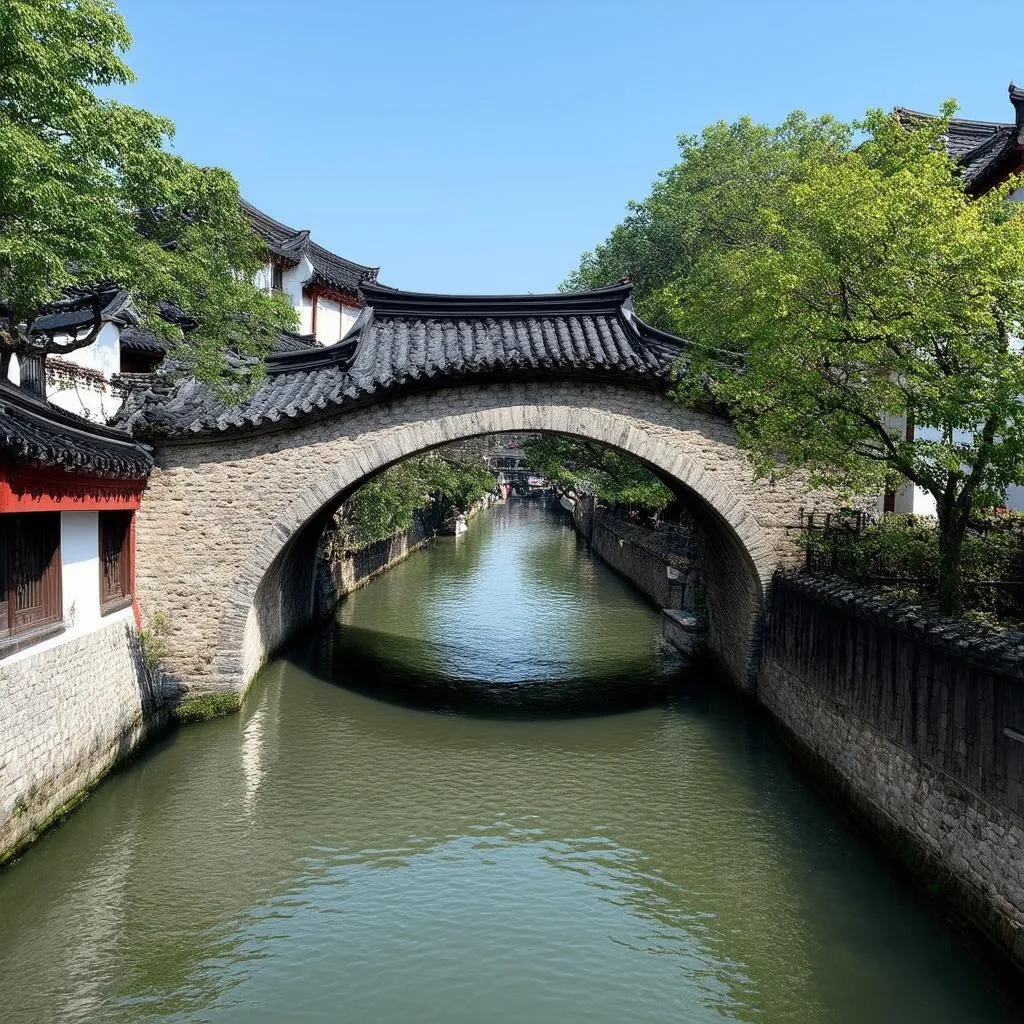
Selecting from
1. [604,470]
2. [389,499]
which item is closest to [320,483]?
[389,499]

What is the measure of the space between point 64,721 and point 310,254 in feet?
96.4

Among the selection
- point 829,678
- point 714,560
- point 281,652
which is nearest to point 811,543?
point 829,678

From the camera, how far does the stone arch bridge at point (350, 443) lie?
14227 mm

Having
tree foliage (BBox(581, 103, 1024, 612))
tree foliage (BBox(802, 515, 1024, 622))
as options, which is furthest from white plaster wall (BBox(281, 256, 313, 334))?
tree foliage (BBox(802, 515, 1024, 622))

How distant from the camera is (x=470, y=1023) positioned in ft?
23.2

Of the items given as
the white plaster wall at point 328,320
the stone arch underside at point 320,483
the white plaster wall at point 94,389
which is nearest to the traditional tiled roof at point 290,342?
the white plaster wall at point 94,389

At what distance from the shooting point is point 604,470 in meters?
32.3

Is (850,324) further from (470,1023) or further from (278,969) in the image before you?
(278,969)

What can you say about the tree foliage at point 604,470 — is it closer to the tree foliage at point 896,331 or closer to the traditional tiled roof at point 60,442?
the tree foliage at point 896,331

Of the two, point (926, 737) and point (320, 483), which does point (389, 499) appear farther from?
point (926, 737)

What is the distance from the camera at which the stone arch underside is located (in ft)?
46.8

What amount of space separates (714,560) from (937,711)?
9923 mm

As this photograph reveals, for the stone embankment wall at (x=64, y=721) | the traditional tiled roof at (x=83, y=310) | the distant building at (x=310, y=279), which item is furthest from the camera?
the distant building at (x=310, y=279)

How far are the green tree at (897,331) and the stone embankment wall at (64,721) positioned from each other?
8.91 meters
